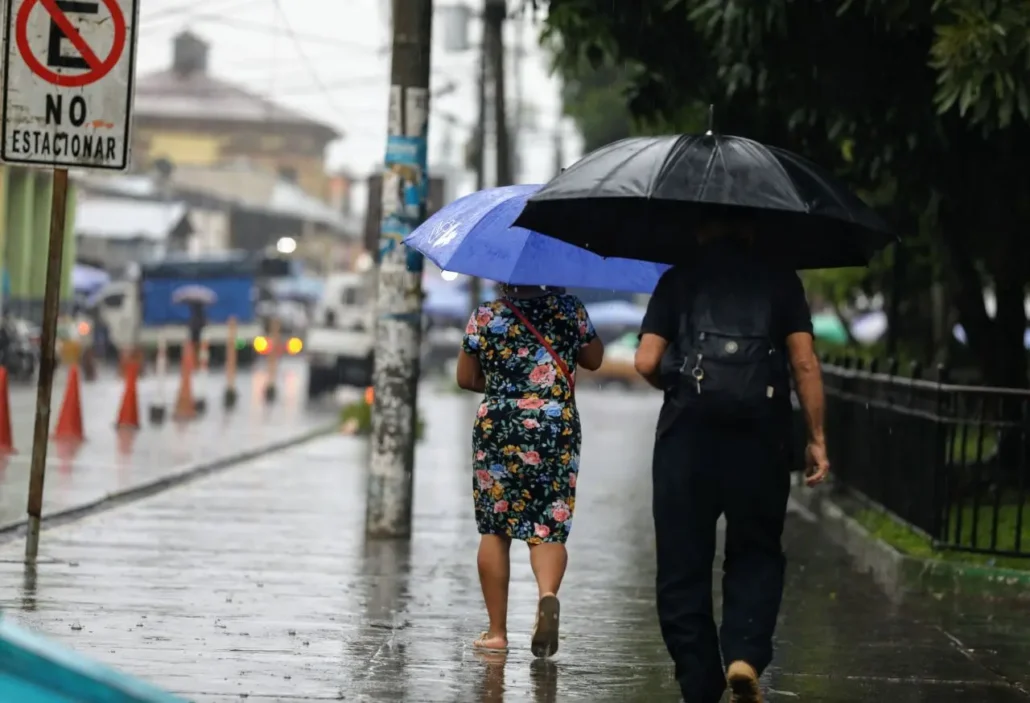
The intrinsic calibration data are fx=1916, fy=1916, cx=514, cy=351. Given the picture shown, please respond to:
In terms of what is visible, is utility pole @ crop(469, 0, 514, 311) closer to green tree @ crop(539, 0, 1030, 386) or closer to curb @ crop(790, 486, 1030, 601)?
green tree @ crop(539, 0, 1030, 386)

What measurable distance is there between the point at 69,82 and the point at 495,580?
3576mm

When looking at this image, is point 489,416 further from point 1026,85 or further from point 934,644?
point 1026,85

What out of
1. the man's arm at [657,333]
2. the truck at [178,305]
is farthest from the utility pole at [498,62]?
the man's arm at [657,333]

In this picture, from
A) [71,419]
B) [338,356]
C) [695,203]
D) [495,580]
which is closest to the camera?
[695,203]

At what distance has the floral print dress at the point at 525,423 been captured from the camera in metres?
7.82

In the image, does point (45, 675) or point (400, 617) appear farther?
point (400, 617)

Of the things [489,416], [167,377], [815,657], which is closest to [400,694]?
[489,416]

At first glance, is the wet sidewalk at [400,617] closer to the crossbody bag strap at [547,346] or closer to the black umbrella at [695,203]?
the crossbody bag strap at [547,346]

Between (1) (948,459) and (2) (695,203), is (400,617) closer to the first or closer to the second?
(2) (695,203)

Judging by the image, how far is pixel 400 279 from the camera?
39.1 ft

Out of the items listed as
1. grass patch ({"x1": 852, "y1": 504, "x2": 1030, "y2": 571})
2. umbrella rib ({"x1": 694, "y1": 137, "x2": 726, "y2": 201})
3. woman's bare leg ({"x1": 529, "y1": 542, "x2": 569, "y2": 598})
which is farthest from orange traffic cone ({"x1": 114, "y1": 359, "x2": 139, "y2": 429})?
umbrella rib ({"x1": 694, "y1": 137, "x2": 726, "y2": 201})

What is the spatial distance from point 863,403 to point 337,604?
6.31 meters

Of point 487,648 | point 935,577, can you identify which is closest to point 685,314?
point 487,648

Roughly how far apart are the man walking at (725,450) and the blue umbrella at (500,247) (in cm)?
151
